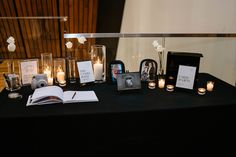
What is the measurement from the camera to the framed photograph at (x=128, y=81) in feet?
5.54

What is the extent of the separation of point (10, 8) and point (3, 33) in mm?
451

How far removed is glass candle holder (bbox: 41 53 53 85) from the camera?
186 cm

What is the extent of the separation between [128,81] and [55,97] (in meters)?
0.50

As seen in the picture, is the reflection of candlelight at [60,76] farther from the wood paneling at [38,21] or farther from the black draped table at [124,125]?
the wood paneling at [38,21]

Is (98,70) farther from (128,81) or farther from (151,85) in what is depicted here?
(151,85)

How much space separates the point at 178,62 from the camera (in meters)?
1.74

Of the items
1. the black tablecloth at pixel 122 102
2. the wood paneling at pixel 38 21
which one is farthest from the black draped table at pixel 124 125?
the wood paneling at pixel 38 21

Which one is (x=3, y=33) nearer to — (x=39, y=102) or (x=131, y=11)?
(x=131, y=11)

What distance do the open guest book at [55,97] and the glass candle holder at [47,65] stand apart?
214mm

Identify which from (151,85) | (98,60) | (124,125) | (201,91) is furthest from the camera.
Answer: (98,60)

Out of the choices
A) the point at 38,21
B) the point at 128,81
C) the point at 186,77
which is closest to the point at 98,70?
the point at 128,81

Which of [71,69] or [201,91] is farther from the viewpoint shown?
[71,69]

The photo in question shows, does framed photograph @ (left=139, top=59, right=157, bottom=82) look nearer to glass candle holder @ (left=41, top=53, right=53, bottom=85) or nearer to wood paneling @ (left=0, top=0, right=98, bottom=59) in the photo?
glass candle holder @ (left=41, top=53, right=53, bottom=85)

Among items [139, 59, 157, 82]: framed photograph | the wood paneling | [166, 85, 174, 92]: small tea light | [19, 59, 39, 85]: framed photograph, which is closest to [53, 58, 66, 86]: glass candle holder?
[19, 59, 39, 85]: framed photograph
